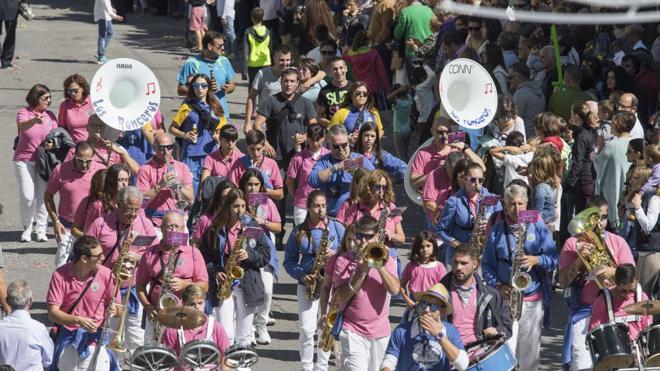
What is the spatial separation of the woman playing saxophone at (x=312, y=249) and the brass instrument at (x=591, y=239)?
188cm

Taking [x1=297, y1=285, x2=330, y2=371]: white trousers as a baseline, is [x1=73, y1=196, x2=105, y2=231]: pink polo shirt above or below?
above

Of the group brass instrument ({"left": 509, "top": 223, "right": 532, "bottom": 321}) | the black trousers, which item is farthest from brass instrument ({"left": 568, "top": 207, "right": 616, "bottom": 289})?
the black trousers

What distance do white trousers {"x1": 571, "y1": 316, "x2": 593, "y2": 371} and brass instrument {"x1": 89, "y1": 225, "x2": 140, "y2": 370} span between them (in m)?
3.20

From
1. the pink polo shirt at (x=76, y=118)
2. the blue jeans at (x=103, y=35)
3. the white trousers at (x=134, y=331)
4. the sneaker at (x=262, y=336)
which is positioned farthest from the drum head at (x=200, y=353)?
the blue jeans at (x=103, y=35)

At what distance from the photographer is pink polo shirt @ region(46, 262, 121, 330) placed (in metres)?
10.4

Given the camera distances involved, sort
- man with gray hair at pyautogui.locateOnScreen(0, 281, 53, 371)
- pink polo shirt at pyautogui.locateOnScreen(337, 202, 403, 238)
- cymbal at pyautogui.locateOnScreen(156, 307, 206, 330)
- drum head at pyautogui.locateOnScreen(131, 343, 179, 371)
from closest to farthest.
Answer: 1. drum head at pyautogui.locateOnScreen(131, 343, 179, 371)
2. cymbal at pyautogui.locateOnScreen(156, 307, 206, 330)
3. man with gray hair at pyautogui.locateOnScreen(0, 281, 53, 371)
4. pink polo shirt at pyautogui.locateOnScreen(337, 202, 403, 238)

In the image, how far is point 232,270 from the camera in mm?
11375

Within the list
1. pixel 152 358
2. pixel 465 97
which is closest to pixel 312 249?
pixel 152 358

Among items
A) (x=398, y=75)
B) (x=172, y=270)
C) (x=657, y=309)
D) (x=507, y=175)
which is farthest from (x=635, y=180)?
(x=398, y=75)

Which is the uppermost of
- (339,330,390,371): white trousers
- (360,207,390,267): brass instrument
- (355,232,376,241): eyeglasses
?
(355,232,376,241): eyeglasses

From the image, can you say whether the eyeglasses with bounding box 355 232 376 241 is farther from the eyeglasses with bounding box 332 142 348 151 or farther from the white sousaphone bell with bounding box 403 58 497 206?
the white sousaphone bell with bounding box 403 58 497 206

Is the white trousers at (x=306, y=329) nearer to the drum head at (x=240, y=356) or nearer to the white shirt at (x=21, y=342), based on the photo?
the drum head at (x=240, y=356)

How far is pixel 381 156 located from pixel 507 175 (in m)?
1.16

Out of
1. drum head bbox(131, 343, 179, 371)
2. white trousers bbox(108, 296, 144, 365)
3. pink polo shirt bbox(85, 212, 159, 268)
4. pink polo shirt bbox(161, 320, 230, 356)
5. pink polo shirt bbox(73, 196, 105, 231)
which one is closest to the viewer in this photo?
drum head bbox(131, 343, 179, 371)
